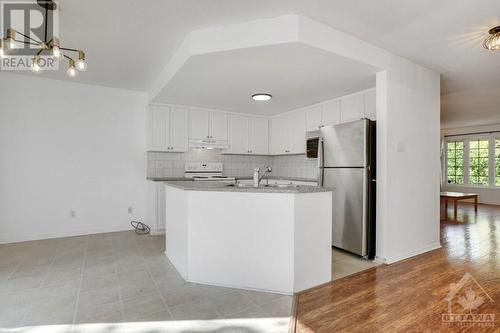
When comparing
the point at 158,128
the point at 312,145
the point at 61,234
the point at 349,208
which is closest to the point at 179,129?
the point at 158,128

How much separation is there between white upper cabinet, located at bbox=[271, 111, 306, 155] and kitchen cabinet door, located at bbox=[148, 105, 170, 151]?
→ 232 centimetres

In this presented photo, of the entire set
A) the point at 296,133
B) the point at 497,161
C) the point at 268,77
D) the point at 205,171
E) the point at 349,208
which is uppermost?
the point at 268,77

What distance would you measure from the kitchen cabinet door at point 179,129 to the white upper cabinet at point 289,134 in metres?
1.97

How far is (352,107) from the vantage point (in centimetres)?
405

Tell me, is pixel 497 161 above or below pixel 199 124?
below

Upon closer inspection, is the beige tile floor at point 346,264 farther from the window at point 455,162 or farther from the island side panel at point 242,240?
the window at point 455,162

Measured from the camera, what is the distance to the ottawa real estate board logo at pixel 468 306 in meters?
1.96

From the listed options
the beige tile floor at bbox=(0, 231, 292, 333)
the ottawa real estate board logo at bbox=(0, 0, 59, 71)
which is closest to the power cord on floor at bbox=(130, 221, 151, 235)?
the beige tile floor at bbox=(0, 231, 292, 333)

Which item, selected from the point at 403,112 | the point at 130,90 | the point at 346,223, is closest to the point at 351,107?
Result: the point at 403,112

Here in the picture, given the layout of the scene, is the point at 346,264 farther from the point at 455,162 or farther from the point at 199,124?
the point at 455,162

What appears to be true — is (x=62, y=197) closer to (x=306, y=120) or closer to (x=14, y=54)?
(x=14, y=54)

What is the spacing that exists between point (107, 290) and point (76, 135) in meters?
3.05

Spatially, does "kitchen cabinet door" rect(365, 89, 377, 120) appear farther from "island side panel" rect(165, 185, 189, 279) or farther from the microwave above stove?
"island side panel" rect(165, 185, 189, 279)

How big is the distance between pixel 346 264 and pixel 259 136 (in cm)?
346
